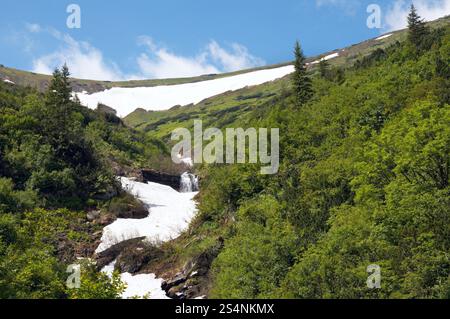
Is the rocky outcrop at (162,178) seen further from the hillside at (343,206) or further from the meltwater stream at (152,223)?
the hillside at (343,206)

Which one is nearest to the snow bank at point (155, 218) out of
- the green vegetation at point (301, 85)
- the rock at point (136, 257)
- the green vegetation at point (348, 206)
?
the rock at point (136, 257)

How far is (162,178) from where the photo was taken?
225ft

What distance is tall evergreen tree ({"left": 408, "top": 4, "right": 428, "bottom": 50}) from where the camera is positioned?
54.9 m

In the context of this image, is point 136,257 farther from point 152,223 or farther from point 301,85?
point 301,85

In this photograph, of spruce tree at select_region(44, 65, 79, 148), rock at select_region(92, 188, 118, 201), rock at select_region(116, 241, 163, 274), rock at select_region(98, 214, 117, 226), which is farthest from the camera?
spruce tree at select_region(44, 65, 79, 148)

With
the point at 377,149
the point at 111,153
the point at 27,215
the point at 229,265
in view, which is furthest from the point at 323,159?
the point at 111,153

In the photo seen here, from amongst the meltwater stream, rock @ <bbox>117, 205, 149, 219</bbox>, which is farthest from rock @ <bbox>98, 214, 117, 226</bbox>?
rock @ <bbox>117, 205, 149, 219</bbox>

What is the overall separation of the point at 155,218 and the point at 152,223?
1.80 meters

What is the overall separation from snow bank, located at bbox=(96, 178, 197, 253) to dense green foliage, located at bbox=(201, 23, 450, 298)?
16.2 ft

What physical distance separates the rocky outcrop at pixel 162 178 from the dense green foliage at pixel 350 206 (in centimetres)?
2463

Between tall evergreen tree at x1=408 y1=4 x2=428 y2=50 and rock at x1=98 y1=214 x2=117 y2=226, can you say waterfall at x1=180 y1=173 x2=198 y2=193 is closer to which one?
rock at x1=98 y1=214 x2=117 y2=226

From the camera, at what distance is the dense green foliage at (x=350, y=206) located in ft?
66.2
